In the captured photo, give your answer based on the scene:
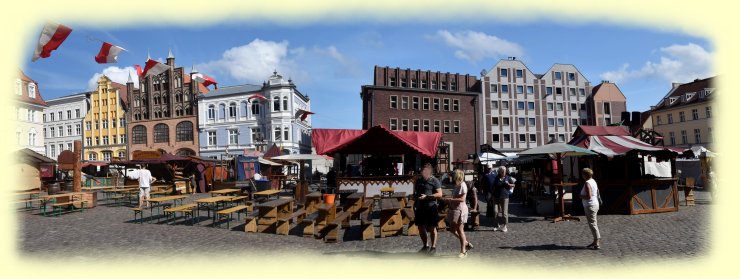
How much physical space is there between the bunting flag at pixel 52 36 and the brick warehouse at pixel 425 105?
39084 millimetres

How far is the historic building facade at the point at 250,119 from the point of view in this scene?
49.2 metres

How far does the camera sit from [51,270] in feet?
22.1

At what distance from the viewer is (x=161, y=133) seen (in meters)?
53.0

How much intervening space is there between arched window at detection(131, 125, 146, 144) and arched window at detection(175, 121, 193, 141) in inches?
204

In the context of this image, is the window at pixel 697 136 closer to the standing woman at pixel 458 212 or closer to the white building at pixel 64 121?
the standing woman at pixel 458 212

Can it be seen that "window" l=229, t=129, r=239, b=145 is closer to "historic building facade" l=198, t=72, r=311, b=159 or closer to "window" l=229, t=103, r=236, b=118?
"historic building facade" l=198, t=72, r=311, b=159

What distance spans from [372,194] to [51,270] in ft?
35.9

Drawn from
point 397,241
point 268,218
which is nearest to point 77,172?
point 268,218

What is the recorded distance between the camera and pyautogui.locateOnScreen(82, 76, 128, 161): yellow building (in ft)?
185

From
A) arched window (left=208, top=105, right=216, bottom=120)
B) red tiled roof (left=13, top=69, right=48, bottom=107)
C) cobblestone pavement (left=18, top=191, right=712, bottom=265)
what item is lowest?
cobblestone pavement (left=18, top=191, right=712, bottom=265)

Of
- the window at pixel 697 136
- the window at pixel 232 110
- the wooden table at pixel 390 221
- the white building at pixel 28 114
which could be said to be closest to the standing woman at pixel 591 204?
the wooden table at pixel 390 221

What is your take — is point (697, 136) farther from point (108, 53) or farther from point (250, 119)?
point (108, 53)

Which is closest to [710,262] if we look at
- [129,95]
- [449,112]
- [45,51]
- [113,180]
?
[45,51]

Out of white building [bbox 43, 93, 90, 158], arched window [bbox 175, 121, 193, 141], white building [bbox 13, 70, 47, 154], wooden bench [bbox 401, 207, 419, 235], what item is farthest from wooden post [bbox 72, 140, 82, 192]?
white building [bbox 43, 93, 90, 158]
